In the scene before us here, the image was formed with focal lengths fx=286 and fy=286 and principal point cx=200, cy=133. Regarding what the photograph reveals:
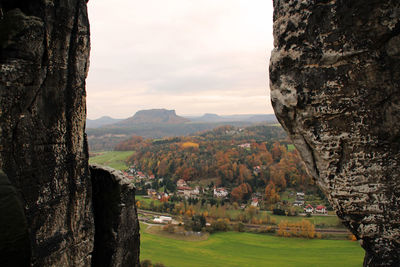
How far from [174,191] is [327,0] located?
239 ft

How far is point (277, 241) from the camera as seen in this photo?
4222cm

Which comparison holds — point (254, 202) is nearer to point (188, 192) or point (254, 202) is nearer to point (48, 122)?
point (188, 192)

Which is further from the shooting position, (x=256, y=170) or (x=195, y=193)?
(x=256, y=170)

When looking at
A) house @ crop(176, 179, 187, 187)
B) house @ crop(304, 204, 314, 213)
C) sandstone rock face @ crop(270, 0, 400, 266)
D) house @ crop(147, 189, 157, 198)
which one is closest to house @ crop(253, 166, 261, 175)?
house @ crop(176, 179, 187, 187)

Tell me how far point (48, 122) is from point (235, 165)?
78072mm

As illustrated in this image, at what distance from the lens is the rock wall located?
5.98 meters

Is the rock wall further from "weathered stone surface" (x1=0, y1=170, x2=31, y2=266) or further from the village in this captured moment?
the village

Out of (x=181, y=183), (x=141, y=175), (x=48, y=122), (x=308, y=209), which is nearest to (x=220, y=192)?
(x=181, y=183)

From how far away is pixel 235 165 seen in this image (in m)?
82.9

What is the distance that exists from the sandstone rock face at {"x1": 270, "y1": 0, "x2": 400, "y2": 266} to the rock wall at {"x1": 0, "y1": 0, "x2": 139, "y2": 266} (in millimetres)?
5040

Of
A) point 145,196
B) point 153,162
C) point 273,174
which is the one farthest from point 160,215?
point 153,162

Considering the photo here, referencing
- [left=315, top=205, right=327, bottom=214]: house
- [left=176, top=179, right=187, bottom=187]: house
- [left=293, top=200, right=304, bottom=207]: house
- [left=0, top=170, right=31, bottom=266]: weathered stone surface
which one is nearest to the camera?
[left=0, top=170, right=31, bottom=266]: weathered stone surface

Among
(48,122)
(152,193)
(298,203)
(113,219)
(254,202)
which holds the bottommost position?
(254,202)

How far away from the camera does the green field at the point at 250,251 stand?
34.2 m
